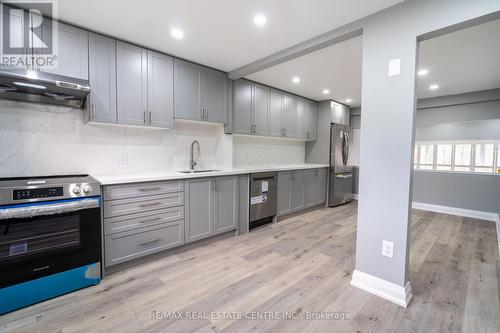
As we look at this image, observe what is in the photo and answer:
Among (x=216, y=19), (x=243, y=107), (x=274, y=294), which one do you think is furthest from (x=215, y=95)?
(x=274, y=294)

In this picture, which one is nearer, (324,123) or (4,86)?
(4,86)

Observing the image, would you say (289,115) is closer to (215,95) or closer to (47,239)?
(215,95)

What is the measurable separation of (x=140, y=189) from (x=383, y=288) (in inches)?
96.4

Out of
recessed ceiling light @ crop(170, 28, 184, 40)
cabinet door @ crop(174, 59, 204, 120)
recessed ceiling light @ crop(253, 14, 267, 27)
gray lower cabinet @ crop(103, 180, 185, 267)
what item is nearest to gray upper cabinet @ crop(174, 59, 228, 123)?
cabinet door @ crop(174, 59, 204, 120)

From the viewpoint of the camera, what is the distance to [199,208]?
9.15 feet

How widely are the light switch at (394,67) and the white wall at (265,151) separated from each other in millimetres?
2673

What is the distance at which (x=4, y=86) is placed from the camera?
1.78 metres

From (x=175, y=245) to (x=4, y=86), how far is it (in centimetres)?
208

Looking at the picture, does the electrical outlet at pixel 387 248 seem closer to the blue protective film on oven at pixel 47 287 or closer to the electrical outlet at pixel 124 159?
the blue protective film on oven at pixel 47 287

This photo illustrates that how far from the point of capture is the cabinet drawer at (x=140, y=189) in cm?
213

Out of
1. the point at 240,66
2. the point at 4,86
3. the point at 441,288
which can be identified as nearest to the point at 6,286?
the point at 4,86

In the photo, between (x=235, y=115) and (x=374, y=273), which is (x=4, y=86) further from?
(x=374, y=273)

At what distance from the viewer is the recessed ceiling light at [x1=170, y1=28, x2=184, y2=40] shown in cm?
221

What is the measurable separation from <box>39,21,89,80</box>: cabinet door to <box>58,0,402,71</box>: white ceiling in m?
0.09
